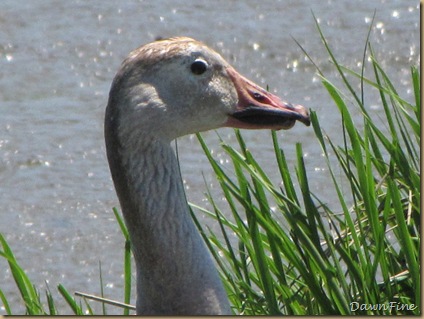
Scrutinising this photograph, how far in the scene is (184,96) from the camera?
10.4ft

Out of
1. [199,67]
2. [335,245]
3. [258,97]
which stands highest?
[199,67]

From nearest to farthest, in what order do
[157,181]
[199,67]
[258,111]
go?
1. [157,181]
2. [199,67]
3. [258,111]

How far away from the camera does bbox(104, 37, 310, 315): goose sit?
9.96 ft

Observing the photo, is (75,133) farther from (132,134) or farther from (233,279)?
(132,134)

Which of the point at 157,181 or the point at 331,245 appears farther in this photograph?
the point at 331,245

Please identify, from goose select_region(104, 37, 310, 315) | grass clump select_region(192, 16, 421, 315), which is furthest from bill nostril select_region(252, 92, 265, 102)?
goose select_region(104, 37, 310, 315)

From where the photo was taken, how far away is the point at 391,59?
6.97 metres

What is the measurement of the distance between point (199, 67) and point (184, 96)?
0.29 feet

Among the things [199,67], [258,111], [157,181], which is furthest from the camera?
[258,111]

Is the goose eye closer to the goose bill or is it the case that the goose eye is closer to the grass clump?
the goose bill

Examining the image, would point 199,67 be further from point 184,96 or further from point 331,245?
point 331,245

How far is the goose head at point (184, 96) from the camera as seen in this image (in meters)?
3.04

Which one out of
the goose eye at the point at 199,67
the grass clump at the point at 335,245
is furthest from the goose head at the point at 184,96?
the grass clump at the point at 335,245

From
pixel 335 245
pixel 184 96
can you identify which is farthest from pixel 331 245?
pixel 184 96
